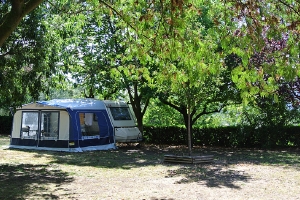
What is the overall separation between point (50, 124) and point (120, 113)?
10.2 feet

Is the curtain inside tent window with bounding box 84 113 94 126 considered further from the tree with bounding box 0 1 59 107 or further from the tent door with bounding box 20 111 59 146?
the tree with bounding box 0 1 59 107

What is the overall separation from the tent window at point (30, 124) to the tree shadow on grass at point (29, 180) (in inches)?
A: 189

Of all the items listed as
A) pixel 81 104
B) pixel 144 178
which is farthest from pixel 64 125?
pixel 144 178

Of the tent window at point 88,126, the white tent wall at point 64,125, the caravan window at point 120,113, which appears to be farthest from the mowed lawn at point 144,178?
the caravan window at point 120,113

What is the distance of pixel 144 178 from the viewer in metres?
9.34

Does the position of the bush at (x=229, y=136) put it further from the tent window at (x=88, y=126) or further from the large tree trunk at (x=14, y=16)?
the large tree trunk at (x=14, y=16)

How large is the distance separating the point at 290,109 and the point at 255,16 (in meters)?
11.7

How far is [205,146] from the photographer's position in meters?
18.7

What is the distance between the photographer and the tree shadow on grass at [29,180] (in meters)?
7.68

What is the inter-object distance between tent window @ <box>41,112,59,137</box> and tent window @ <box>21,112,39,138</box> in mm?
337

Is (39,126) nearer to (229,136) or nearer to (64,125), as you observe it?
(64,125)

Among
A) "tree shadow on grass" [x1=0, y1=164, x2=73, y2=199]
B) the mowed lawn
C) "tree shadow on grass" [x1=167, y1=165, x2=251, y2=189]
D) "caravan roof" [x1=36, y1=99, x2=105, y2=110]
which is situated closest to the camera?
the mowed lawn

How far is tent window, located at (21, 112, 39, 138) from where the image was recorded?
16.4 meters

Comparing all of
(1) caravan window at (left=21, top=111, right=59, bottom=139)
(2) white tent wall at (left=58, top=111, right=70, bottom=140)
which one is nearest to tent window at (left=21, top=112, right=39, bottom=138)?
(1) caravan window at (left=21, top=111, right=59, bottom=139)
